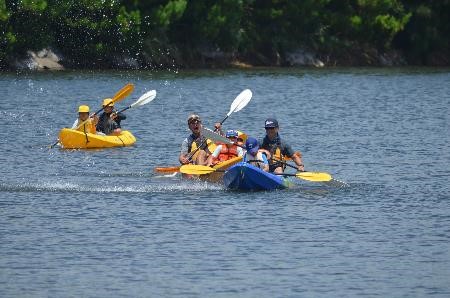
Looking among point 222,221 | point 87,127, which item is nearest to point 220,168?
point 222,221

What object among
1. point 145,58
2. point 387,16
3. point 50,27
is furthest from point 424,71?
point 50,27

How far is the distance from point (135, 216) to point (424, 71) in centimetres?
5392

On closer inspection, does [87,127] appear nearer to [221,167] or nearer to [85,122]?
[85,122]

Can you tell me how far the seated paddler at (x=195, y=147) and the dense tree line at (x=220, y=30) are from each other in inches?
1393

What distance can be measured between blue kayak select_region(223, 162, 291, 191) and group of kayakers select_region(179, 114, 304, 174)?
37 centimetres

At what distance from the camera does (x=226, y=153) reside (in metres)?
26.8

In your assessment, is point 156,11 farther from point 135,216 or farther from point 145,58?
point 135,216

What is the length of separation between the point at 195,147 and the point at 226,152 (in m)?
1.08

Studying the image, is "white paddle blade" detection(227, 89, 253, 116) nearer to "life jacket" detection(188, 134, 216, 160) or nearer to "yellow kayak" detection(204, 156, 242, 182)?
"life jacket" detection(188, 134, 216, 160)

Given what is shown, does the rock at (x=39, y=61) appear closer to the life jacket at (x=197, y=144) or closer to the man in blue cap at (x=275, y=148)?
the life jacket at (x=197, y=144)

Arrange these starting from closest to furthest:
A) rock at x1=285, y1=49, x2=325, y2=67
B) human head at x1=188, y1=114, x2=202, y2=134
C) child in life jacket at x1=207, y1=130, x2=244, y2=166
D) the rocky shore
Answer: child in life jacket at x1=207, y1=130, x2=244, y2=166
human head at x1=188, y1=114, x2=202, y2=134
the rocky shore
rock at x1=285, y1=49, x2=325, y2=67

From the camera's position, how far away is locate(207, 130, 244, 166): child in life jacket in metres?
26.6

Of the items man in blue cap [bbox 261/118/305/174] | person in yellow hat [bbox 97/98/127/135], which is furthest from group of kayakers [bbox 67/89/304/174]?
person in yellow hat [bbox 97/98/127/135]

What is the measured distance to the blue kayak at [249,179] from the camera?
2478cm
